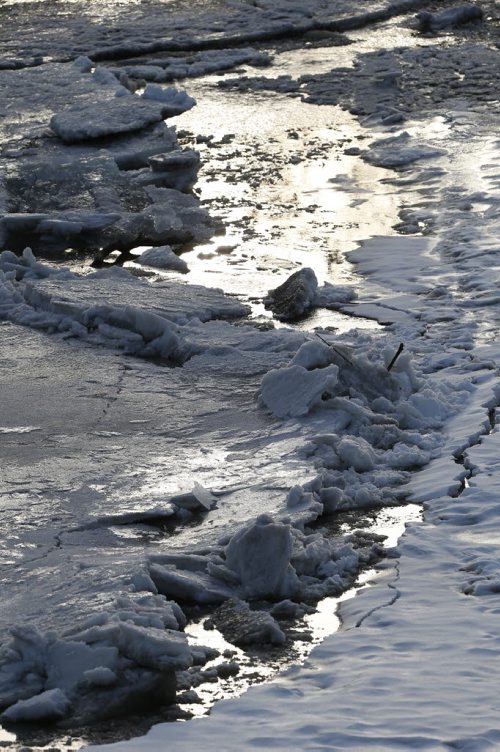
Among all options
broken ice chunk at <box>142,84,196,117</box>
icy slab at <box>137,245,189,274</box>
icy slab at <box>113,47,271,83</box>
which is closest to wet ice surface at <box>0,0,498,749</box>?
icy slab at <box>137,245,189,274</box>

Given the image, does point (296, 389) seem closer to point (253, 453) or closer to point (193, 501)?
point (253, 453)

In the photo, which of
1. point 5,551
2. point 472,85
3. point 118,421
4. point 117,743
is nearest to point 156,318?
point 118,421

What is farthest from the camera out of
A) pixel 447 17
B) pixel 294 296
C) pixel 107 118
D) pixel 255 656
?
pixel 447 17

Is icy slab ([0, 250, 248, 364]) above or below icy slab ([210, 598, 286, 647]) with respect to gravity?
above

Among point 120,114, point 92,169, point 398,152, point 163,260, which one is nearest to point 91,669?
point 163,260

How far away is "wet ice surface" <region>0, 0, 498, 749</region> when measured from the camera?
433 cm

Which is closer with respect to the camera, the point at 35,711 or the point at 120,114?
the point at 35,711

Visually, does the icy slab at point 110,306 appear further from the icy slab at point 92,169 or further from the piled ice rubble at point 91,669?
the piled ice rubble at point 91,669

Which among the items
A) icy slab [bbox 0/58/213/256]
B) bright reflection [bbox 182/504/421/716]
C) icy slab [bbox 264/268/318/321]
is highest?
icy slab [bbox 0/58/213/256]

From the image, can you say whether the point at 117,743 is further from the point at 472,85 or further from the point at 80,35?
the point at 80,35

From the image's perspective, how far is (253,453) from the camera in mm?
5941

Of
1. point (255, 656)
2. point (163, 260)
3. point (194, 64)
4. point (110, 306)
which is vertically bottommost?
point (255, 656)

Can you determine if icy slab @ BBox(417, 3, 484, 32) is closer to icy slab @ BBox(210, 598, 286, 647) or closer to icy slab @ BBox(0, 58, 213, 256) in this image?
icy slab @ BBox(0, 58, 213, 256)

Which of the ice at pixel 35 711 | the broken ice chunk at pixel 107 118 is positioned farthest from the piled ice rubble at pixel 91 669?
the broken ice chunk at pixel 107 118
